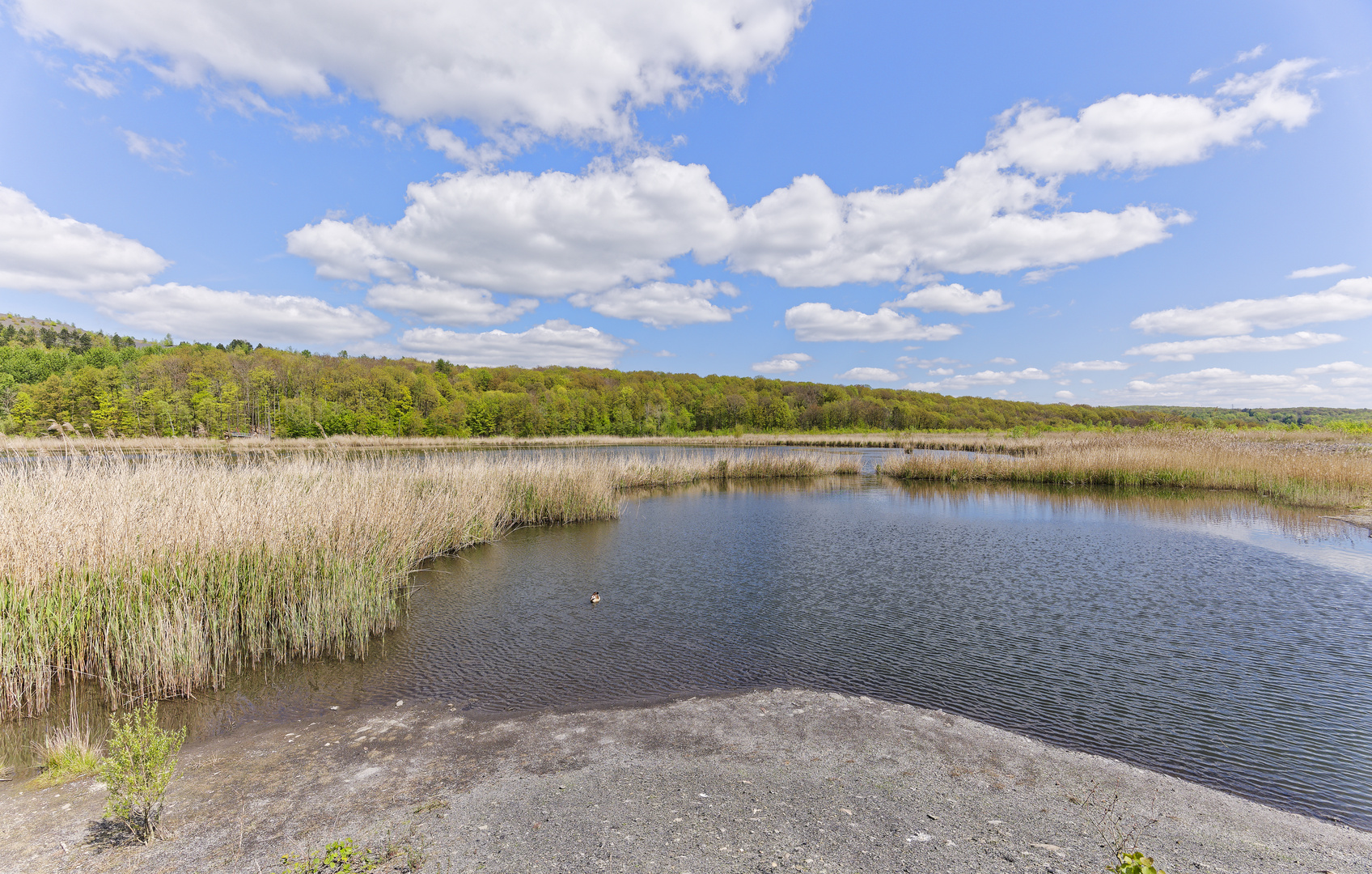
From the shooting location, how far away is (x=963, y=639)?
22.4 feet

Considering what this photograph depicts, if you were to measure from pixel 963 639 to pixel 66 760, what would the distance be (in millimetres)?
8060

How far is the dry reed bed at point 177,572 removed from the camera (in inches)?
202

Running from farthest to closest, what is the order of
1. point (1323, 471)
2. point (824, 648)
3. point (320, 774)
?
point (1323, 471), point (824, 648), point (320, 774)

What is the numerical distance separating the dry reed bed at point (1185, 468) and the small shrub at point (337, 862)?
24541 millimetres

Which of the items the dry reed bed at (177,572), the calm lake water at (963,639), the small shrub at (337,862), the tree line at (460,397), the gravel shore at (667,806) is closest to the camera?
the small shrub at (337,862)

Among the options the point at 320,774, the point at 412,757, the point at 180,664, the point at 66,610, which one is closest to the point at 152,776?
the point at 320,774

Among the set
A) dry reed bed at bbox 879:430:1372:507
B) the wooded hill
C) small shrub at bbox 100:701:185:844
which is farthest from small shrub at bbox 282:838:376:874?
the wooded hill

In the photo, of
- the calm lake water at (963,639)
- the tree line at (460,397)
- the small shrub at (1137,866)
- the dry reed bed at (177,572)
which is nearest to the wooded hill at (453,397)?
the tree line at (460,397)

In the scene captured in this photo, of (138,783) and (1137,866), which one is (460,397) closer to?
(138,783)

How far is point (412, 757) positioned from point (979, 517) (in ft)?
52.2

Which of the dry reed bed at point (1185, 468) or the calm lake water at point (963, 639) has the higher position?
the dry reed bed at point (1185, 468)

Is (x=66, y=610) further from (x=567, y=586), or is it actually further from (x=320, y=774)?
(x=567, y=586)

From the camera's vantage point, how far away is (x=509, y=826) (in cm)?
317

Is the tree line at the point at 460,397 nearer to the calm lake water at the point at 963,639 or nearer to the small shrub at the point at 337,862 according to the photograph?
the calm lake water at the point at 963,639
